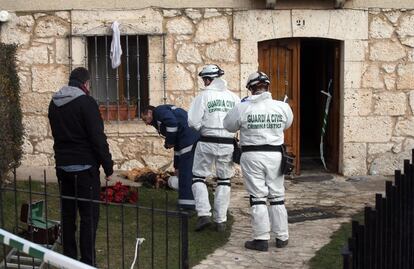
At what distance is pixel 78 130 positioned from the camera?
6008mm

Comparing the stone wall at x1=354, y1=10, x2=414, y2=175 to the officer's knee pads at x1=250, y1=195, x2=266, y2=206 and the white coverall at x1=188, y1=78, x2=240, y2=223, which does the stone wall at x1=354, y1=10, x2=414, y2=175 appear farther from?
the officer's knee pads at x1=250, y1=195, x2=266, y2=206

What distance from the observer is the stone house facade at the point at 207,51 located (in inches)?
Result: 409

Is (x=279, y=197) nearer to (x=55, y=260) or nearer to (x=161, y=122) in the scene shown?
(x=161, y=122)

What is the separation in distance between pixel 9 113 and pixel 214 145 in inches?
101

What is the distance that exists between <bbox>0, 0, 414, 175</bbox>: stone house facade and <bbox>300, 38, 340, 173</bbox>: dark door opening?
405 millimetres

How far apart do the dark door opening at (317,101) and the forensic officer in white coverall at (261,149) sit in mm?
4208

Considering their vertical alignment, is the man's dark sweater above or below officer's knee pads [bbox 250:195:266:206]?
above

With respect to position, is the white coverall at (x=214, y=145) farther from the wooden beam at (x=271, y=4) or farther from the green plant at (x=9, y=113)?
the wooden beam at (x=271, y=4)

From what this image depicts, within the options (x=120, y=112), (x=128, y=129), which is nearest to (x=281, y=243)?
(x=128, y=129)

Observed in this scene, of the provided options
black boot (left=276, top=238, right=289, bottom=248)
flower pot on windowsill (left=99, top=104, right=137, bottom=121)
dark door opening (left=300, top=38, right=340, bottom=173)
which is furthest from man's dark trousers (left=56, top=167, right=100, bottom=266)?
dark door opening (left=300, top=38, right=340, bottom=173)

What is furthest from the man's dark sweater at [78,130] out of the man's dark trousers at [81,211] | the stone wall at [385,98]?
the stone wall at [385,98]

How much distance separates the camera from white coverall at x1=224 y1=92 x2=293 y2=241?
680 centimetres

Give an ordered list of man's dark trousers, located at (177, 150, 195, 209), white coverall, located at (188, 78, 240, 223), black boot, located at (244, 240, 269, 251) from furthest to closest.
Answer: man's dark trousers, located at (177, 150, 195, 209) < white coverall, located at (188, 78, 240, 223) < black boot, located at (244, 240, 269, 251)

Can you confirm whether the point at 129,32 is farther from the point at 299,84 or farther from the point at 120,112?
the point at 299,84
